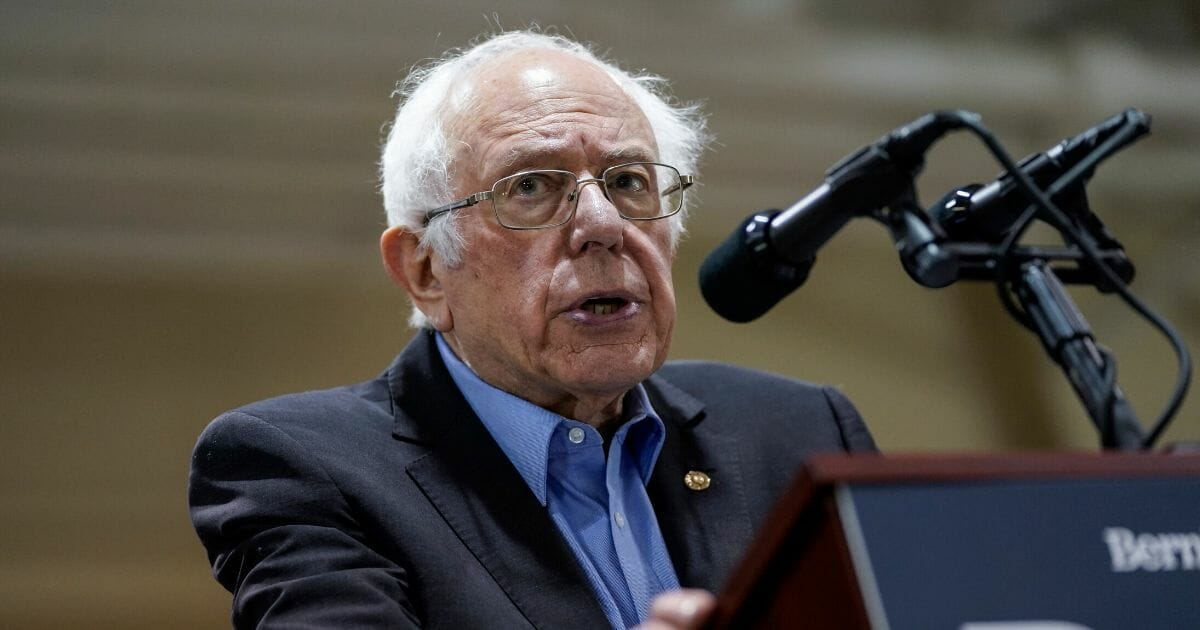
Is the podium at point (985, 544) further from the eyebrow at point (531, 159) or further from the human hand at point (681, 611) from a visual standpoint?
the eyebrow at point (531, 159)

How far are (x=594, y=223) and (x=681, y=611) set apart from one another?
35.3 inches

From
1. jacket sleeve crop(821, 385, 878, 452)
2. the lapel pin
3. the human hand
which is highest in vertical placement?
jacket sleeve crop(821, 385, 878, 452)

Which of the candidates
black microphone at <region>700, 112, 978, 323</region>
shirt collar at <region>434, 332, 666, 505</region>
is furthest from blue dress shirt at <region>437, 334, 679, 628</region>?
black microphone at <region>700, 112, 978, 323</region>

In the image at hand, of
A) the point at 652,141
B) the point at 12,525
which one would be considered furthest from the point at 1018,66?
the point at 12,525

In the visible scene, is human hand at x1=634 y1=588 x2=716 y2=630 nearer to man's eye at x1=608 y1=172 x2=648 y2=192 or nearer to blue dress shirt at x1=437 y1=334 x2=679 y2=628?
blue dress shirt at x1=437 y1=334 x2=679 y2=628

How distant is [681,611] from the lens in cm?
98

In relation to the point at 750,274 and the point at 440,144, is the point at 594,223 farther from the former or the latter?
the point at 750,274

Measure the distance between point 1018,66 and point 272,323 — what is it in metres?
2.71

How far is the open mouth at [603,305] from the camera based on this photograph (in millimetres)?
1794

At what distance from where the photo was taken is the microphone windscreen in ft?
3.89

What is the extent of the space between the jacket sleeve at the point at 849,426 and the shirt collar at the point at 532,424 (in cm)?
35

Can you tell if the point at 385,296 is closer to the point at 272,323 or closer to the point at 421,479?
the point at 272,323

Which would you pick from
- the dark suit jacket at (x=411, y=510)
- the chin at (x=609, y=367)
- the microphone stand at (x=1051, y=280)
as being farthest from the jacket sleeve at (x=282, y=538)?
the microphone stand at (x=1051, y=280)

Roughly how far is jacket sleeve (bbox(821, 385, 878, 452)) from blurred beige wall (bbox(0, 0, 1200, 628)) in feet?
5.62
